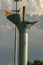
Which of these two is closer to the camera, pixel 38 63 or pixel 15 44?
pixel 15 44

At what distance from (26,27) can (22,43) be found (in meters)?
2.81

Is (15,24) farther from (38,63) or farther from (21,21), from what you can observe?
(38,63)

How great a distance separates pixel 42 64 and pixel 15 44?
16739 millimetres

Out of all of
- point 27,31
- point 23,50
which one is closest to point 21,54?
point 23,50

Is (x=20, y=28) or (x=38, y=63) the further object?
(x=38, y=63)

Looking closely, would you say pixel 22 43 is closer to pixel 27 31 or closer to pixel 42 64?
pixel 27 31

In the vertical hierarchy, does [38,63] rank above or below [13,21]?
below

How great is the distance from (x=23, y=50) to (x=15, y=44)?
114 inches

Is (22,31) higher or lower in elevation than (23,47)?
higher

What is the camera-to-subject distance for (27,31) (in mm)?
53531

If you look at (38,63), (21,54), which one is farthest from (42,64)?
(21,54)

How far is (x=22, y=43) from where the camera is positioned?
5366cm

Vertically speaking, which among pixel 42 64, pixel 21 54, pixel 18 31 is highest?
pixel 18 31

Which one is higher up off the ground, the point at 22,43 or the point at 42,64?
the point at 22,43
